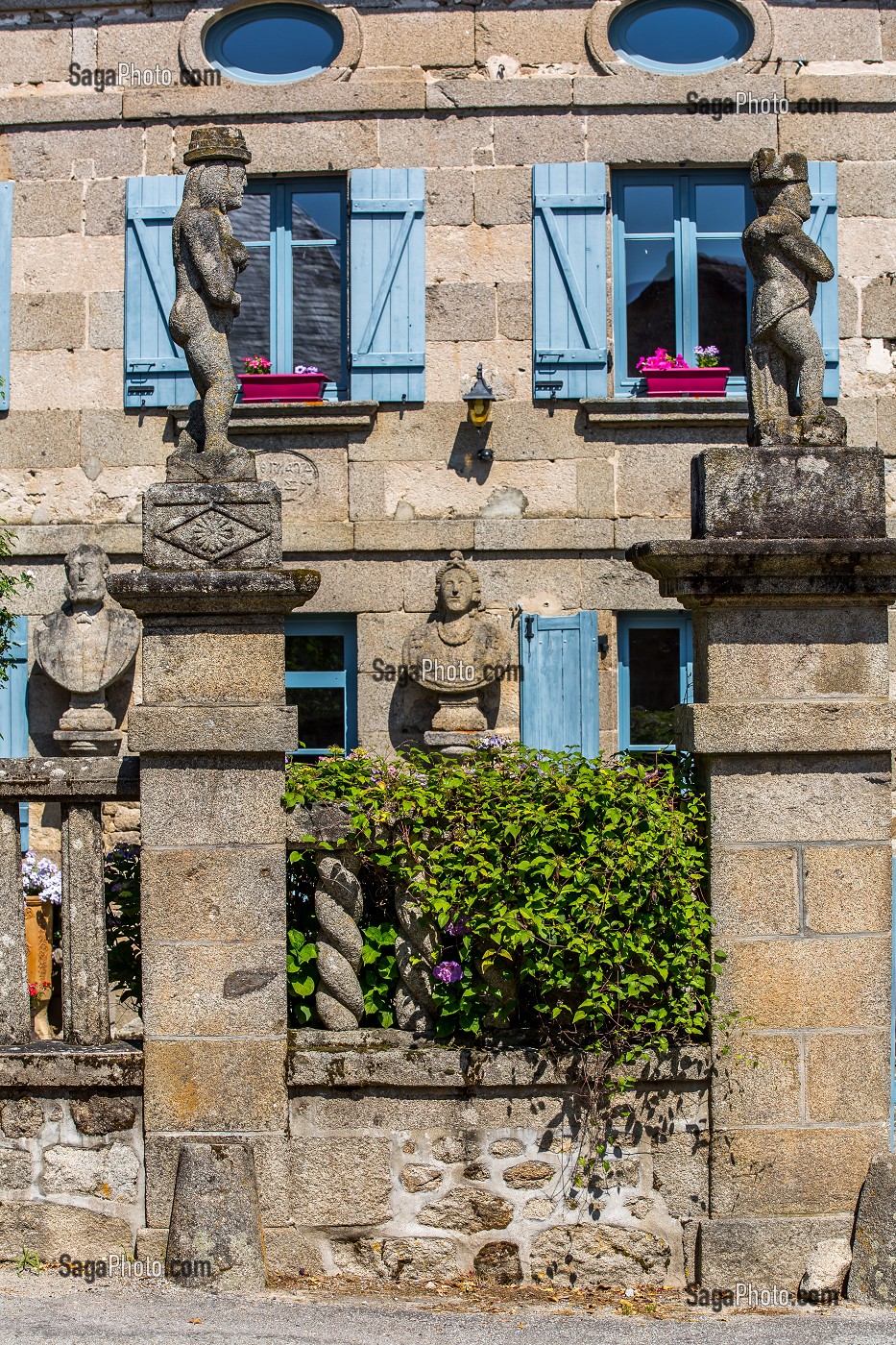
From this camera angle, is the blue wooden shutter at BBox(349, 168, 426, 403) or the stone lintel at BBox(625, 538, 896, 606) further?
the blue wooden shutter at BBox(349, 168, 426, 403)

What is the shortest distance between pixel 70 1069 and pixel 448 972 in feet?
3.94

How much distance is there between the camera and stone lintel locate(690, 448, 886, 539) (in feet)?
15.1

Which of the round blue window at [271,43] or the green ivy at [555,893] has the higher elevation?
the round blue window at [271,43]

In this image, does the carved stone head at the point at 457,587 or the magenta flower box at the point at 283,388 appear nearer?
the carved stone head at the point at 457,587

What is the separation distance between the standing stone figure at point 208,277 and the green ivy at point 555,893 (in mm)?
1267

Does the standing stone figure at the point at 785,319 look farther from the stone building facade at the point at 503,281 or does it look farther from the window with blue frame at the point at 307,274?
the window with blue frame at the point at 307,274

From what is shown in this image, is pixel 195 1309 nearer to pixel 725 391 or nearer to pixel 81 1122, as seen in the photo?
pixel 81 1122

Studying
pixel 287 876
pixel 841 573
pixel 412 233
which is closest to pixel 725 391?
pixel 412 233

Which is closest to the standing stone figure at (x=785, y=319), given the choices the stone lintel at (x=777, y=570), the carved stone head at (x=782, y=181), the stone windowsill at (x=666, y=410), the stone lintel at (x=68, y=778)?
the carved stone head at (x=782, y=181)

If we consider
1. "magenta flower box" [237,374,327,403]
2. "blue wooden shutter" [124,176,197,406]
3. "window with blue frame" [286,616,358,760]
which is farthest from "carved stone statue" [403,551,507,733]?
"blue wooden shutter" [124,176,197,406]

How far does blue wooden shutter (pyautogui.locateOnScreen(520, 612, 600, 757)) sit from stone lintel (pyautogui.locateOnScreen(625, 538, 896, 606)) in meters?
4.58

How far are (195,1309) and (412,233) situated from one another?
22.4ft

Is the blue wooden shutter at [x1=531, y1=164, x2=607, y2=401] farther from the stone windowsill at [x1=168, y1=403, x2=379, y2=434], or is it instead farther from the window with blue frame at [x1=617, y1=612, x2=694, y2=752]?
the window with blue frame at [x1=617, y1=612, x2=694, y2=752]

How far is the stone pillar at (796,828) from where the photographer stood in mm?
4547
